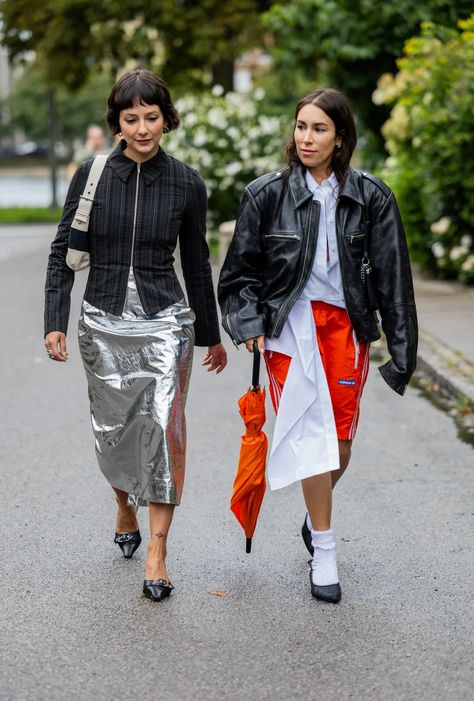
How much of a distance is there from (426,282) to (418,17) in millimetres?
3859

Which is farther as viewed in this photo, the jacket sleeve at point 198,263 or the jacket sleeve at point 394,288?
the jacket sleeve at point 198,263

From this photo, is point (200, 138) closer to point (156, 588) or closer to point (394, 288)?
point (394, 288)

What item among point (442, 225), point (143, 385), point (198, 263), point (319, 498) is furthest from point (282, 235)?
point (442, 225)

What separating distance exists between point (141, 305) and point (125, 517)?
949 millimetres

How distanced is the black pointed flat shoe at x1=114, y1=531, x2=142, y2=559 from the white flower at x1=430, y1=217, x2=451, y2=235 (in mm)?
8348

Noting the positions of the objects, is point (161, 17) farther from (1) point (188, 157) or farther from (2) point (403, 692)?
(2) point (403, 692)

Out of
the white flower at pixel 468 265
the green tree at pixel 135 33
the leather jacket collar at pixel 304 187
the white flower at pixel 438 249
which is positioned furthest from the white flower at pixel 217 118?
the leather jacket collar at pixel 304 187

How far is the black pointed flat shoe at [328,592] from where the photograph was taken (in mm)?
4266

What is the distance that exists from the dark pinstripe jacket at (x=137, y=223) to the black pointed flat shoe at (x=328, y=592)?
1168 millimetres

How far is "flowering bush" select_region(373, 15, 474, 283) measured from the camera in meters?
11.4

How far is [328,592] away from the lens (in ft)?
14.0

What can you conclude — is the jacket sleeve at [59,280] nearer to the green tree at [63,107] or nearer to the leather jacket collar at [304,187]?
the leather jacket collar at [304,187]

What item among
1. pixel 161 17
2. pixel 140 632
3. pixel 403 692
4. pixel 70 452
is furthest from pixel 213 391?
pixel 161 17

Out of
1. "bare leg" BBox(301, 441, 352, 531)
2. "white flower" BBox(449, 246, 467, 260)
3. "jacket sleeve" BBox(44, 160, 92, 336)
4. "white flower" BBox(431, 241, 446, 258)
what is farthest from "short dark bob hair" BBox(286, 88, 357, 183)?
"white flower" BBox(431, 241, 446, 258)
